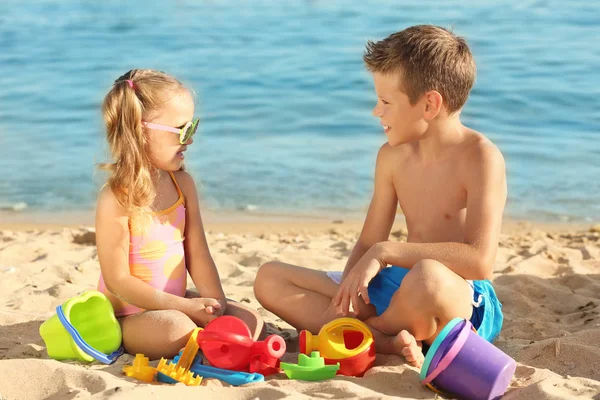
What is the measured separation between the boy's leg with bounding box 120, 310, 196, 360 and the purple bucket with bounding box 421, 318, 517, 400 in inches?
39.1

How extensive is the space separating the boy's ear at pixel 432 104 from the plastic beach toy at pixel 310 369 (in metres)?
1.07

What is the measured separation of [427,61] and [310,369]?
1.27 m

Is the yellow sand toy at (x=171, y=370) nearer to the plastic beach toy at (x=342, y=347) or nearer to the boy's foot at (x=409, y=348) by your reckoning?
the plastic beach toy at (x=342, y=347)

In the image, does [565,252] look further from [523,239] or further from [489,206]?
[489,206]

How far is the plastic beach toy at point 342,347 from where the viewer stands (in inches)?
121

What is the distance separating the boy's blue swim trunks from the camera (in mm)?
3373

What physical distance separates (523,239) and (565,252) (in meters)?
0.52

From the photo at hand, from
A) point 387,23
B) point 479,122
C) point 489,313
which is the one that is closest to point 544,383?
point 489,313

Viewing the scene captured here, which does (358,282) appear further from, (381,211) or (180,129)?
(180,129)

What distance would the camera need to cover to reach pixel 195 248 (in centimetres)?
375

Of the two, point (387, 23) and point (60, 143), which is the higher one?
point (387, 23)

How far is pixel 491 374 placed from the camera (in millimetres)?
2768

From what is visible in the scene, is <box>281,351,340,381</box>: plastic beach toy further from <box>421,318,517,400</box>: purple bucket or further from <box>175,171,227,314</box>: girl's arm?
<box>175,171,227,314</box>: girl's arm

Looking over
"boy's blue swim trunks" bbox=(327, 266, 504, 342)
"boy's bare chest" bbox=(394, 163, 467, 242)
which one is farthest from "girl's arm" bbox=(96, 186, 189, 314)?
"boy's bare chest" bbox=(394, 163, 467, 242)
